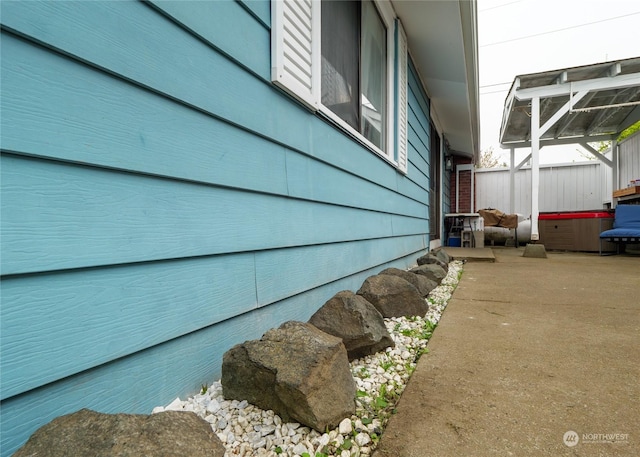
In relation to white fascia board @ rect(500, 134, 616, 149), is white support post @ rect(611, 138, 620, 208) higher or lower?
lower

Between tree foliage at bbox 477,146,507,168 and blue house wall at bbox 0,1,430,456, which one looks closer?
blue house wall at bbox 0,1,430,456

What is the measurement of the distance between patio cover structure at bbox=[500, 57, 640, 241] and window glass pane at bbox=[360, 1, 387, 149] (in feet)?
12.3

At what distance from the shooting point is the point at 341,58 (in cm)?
211

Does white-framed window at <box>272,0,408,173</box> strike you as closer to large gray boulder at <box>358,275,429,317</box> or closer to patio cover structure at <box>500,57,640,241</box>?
large gray boulder at <box>358,275,429,317</box>

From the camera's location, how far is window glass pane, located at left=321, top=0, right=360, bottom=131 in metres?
1.91

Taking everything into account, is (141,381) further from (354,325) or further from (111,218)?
(354,325)

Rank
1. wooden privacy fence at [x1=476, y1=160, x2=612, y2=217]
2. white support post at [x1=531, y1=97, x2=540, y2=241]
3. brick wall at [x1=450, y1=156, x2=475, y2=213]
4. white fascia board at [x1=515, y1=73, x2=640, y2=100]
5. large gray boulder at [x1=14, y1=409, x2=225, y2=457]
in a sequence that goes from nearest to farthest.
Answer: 1. large gray boulder at [x1=14, y1=409, x2=225, y2=457]
2. white fascia board at [x1=515, y1=73, x2=640, y2=100]
3. white support post at [x1=531, y1=97, x2=540, y2=241]
4. wooden privacy fence at [x1=476, y1=160, x2=612, y2=217]
5. brick wall at [x1=450, y1=156, x2=475, y2=213]

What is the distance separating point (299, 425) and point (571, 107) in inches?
252

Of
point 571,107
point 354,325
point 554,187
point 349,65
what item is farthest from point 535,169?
point 354,325

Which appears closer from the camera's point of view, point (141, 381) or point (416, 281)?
point (141, 381)

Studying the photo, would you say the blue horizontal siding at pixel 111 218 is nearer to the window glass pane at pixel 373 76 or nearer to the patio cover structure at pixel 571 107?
the window glass pane at pixel 373 76

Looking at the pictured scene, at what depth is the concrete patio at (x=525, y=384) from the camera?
0.85 meters

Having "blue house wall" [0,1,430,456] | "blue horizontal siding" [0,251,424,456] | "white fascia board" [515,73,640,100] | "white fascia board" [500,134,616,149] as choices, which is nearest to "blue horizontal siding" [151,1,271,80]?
"blue house wall" [0,1,430,456]

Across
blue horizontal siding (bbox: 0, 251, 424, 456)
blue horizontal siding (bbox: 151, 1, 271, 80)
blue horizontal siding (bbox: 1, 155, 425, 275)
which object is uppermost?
blue horizontal siding (bbox: 151, 1, 271, 80)
